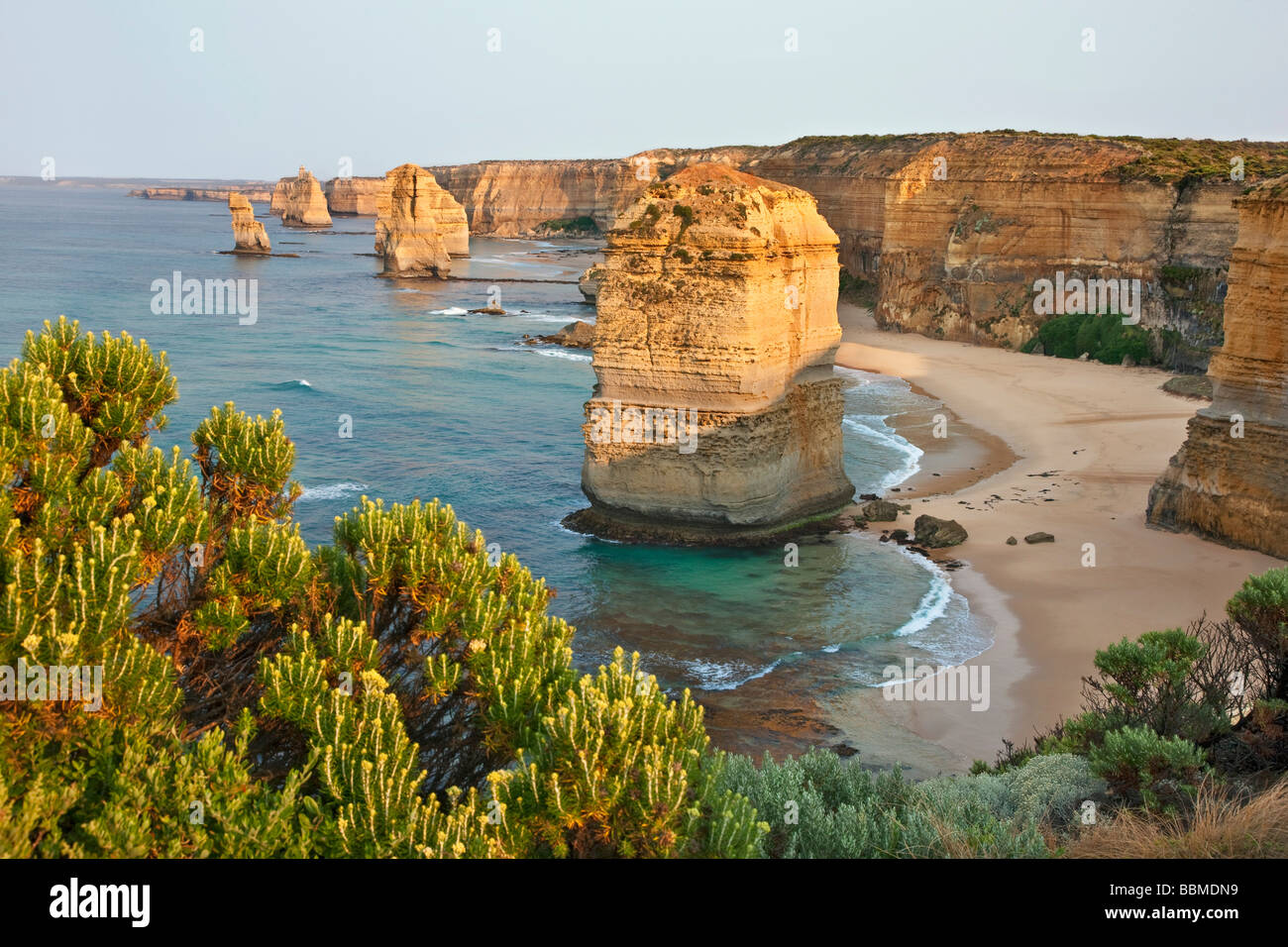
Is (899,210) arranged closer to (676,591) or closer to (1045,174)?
(1045,174)

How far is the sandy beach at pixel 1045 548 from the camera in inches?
677

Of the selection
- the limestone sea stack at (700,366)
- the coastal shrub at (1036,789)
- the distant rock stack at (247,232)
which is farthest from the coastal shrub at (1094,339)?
the distant rock stack at (247,232)

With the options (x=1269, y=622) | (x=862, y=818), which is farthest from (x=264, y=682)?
(x=1269, y=622)

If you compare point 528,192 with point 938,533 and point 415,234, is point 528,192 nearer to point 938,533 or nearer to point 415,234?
point 415,234

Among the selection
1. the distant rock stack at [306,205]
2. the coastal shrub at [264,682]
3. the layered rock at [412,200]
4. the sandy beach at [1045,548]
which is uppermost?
the distant rock stack at [306,205]

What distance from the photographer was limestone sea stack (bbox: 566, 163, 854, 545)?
82.2ft

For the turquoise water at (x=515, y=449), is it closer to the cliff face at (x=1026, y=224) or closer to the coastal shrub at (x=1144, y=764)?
the coastal shrub at (x=1144, y=764)

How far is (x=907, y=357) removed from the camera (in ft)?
171

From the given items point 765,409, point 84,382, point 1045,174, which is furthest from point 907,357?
point 84,382

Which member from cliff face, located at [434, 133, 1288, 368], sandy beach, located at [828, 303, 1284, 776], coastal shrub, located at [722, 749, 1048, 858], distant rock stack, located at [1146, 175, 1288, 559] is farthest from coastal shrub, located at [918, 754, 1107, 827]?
cliff face, located at [434, 133, 1288, 368]

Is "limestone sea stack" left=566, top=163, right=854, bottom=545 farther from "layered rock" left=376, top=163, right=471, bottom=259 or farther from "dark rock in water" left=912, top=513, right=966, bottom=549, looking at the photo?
"layered rock" left=376, top=163, right=471, bottom=259

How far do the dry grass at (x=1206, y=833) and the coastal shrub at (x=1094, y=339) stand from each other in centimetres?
4227
